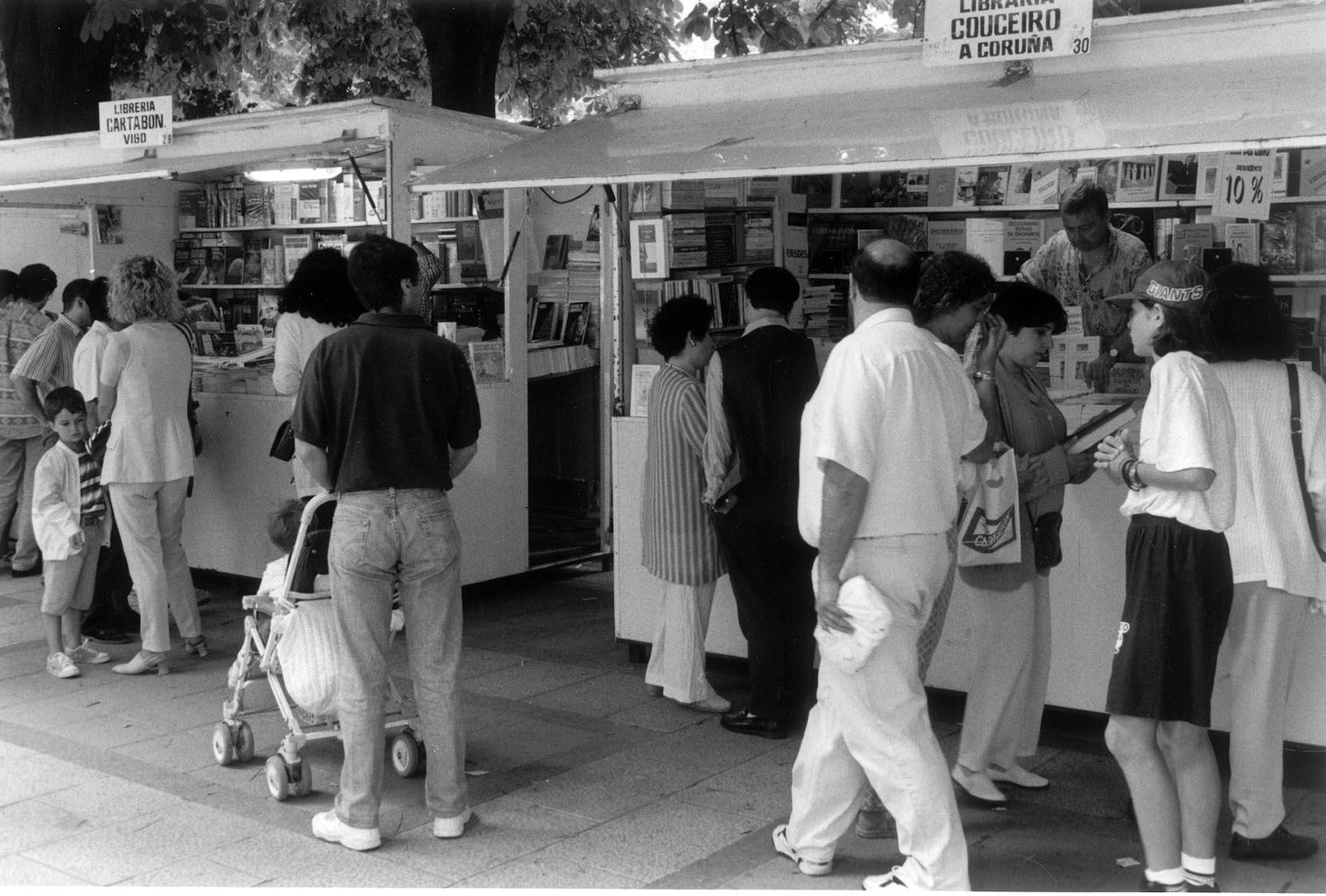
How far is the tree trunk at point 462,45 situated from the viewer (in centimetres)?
1031

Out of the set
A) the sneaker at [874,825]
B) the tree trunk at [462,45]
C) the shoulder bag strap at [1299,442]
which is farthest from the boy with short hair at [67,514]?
the tree trunk at [462,45]

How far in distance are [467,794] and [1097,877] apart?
1.87m

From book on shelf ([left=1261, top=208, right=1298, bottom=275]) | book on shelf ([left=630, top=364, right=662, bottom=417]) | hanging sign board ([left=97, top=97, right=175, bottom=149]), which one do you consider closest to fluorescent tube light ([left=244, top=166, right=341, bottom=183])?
hanging sign board ([left=97, top=97, right=175, bottom=149])

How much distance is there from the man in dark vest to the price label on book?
5.52 ft

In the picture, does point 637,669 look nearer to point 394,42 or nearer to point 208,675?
point 208,675

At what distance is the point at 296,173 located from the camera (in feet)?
25.6

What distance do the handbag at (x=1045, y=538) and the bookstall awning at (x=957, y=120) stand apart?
42.1 inches

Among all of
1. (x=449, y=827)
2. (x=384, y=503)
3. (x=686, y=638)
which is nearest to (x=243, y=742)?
(x=449, y=827)

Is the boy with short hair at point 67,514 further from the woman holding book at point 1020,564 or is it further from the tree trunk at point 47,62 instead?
the tree trunk at point 47,62

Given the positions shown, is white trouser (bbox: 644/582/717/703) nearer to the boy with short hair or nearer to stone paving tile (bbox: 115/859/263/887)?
stone paving tile (bbox: 115/859/263/887)

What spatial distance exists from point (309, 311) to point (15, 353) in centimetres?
304

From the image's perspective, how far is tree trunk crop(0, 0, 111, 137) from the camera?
10648 mm

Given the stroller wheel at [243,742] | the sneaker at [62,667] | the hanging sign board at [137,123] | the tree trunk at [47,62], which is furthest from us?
the tree trunk at [47,62]

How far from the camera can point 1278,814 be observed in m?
3.93
